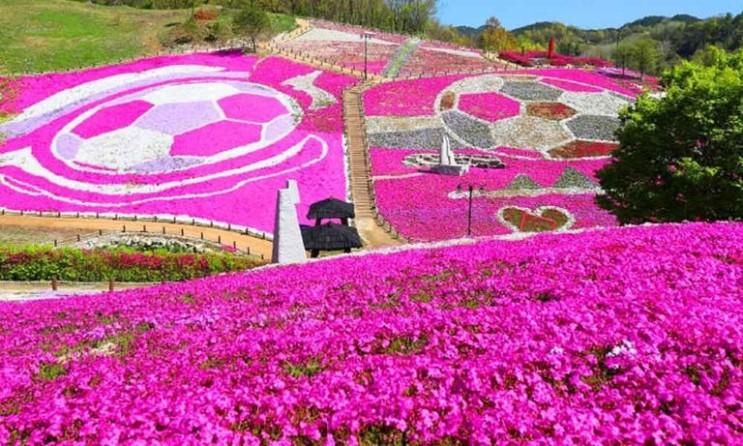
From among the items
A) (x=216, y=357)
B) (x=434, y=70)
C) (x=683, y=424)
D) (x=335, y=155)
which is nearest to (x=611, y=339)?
(x=683, y=424)

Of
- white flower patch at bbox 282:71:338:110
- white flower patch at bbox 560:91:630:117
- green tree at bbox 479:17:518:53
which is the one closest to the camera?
white flower patch at bbox 560:91:630:117

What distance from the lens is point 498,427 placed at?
25.2 feet

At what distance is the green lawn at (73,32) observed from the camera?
8931 centimetres

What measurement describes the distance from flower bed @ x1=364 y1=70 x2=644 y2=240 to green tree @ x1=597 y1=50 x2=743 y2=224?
33.9ft

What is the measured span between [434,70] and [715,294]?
83481 mm

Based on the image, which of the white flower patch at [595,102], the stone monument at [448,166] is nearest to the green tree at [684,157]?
the stone monument at [448,166]

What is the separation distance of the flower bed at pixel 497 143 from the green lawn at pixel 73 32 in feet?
146

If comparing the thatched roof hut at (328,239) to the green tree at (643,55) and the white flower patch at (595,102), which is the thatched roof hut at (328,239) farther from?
the green tree at (643,55)

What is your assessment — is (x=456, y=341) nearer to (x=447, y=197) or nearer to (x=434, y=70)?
(x=447, y=197)

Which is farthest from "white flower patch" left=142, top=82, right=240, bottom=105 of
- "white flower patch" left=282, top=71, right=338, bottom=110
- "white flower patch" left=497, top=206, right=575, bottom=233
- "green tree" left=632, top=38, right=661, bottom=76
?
"green tree" left=632, top=38, right=661, bottom=76

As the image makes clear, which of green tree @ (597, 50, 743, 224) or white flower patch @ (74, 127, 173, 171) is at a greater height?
green tree @ (597, 50, 743, 224)

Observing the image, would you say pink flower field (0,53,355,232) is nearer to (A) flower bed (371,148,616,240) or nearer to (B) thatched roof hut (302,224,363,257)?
(A) flower bed (371,148,616,240)

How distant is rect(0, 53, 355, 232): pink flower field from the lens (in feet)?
162

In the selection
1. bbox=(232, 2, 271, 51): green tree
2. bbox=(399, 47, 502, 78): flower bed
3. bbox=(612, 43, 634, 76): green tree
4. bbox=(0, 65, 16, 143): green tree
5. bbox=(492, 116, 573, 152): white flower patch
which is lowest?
bbox=(492, 116, 573, 152): white flower patch
